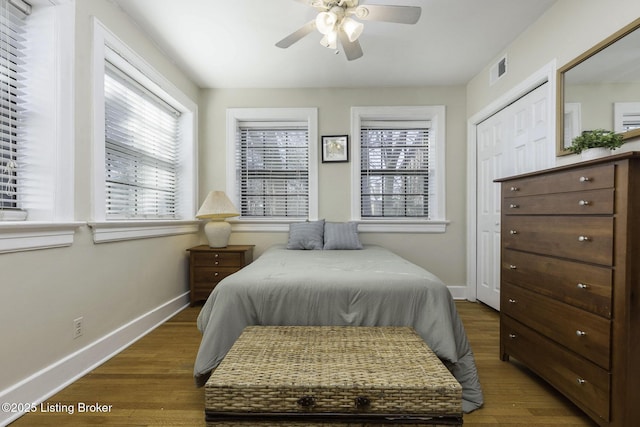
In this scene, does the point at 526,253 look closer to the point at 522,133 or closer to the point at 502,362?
the point at 502,362

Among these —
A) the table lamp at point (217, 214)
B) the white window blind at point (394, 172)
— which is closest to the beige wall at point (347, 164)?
the white window blind at point (394, 172)

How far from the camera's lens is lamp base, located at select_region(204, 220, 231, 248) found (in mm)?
3348

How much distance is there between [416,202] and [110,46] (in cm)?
338

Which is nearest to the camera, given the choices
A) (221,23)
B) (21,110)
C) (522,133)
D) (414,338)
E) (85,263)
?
(414,338)

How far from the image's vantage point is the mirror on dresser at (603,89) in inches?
65.0

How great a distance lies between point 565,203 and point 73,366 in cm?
293

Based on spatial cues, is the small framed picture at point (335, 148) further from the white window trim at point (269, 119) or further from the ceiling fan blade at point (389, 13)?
the ceiling fan blade at point (389, 13)

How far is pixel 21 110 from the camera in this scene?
66.9 inches

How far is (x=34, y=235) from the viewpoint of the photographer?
157 centimetres

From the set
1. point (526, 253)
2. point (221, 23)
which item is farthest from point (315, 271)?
point (221, 23)

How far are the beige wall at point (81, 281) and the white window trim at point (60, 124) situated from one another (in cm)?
7

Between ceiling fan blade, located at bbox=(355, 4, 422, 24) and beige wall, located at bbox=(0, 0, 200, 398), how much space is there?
1800 millimetres

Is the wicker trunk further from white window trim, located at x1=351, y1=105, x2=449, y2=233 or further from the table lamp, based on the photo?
white window trim, located at x1=351, y1=105, x2=449, y2=233

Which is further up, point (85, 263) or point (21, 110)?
point (21, 110)
